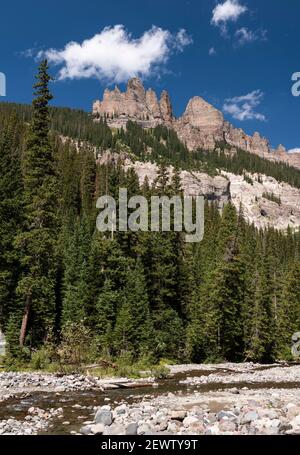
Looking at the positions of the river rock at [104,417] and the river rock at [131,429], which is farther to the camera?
the river rock at [104,417]

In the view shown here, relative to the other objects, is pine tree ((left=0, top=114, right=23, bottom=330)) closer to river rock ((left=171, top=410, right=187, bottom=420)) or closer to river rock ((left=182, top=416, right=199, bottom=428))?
river rock ((left=171, top=410, right=187, bottom=420))

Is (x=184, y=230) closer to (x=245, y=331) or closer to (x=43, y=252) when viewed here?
(x=245, y=331)

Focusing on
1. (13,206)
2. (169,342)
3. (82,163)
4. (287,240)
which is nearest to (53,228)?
(13,206)

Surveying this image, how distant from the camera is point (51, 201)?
31.1 m

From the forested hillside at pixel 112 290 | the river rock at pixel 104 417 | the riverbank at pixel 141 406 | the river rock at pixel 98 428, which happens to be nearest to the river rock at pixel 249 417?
the riverbank at pixel 141 406

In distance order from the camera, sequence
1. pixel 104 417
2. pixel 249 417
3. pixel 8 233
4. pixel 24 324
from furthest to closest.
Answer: pixel 8 233, pixel 24 324, pixel 104 417, pixel 249 417

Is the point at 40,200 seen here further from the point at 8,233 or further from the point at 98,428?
the point at 98,428
